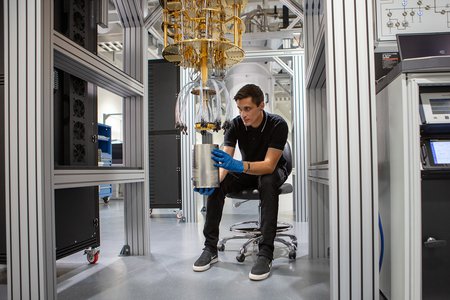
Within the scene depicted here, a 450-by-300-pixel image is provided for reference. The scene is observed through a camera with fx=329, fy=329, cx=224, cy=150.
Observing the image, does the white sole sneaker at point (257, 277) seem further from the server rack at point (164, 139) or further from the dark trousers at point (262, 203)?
the server rack at point (164, 139)

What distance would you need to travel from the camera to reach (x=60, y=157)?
152 cm

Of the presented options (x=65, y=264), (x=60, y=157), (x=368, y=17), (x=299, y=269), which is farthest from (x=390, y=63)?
(x=65, y=264)

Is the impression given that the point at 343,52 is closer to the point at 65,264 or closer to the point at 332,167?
the point at 332,167

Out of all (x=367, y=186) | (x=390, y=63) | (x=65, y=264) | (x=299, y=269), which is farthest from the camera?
(x=65, y=264)

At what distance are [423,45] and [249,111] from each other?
910mm

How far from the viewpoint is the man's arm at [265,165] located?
1698 millimetres

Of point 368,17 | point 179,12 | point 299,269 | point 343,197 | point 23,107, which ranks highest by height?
point 179,12

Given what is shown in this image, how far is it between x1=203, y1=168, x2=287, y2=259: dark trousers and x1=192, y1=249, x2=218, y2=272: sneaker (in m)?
0.04

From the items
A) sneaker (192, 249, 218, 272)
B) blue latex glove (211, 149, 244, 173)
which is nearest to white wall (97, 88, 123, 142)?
sneaker (192, 249, 218, 272)

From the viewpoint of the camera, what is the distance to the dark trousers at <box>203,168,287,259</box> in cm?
168

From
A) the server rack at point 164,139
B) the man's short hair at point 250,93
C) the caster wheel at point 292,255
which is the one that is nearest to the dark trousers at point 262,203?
the caster wheel at point 292,255

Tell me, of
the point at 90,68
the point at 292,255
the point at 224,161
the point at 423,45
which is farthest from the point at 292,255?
the point at 90,68

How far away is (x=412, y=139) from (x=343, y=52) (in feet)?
1.02

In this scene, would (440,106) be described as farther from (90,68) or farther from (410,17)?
(90,68)
